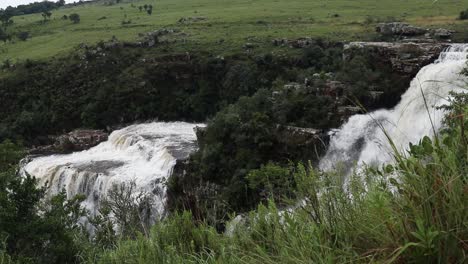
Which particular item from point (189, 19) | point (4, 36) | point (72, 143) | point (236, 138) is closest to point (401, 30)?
point (236, 138)

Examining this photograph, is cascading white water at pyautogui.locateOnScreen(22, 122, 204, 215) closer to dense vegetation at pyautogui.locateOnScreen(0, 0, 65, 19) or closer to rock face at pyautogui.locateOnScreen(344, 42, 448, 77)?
rock face at pyautogui.locateOnScreen(344, 42, 448, 77)

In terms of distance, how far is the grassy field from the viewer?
1501 inches

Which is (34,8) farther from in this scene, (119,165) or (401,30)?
(401,30)

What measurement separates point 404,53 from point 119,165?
17109 millimetres

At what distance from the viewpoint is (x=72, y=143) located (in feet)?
102

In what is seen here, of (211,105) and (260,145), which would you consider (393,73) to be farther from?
(211,105)

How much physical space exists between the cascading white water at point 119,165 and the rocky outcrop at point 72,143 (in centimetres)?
72

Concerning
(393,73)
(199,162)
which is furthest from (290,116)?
(393,73)

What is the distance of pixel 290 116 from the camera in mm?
21812

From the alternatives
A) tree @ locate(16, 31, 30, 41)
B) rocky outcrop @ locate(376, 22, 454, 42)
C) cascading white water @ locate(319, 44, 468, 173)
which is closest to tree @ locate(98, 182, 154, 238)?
cascading white water @ locate(319, 44, 468, 173)

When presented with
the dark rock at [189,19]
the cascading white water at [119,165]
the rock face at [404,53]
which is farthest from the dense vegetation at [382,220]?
the dark rock at [189,19]

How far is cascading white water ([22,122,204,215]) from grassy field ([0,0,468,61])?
36.7 ft

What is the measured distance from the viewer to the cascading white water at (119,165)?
2305cm

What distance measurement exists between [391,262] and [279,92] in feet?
68.9
